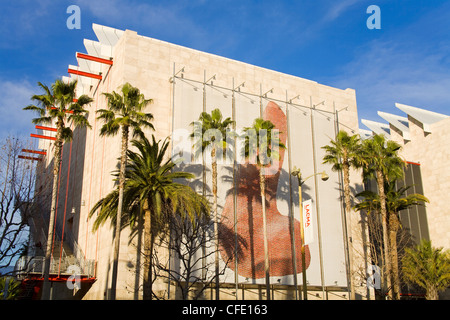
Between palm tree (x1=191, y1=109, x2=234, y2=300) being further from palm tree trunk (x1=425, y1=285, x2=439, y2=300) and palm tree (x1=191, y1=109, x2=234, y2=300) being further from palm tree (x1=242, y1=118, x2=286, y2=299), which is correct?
palm tree trunk (x1=425, y1=285, x2=439, y2=300)

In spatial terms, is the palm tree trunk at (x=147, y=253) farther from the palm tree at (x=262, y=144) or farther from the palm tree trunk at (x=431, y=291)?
the palm tree trunk at (x=431, y=291)

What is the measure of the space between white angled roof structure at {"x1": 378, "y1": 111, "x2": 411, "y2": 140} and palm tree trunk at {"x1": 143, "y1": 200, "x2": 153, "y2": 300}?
37481 millimetres

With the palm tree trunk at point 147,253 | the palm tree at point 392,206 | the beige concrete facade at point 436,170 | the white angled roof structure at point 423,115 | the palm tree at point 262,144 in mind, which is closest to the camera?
the palm tree trunk at point 147,253

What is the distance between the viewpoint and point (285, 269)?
38344mm

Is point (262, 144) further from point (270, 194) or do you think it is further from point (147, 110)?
point (147, 110)

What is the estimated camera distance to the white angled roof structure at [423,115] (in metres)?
53.9

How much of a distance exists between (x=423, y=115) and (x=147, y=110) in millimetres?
38324

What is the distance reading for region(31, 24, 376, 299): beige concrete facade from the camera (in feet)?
110

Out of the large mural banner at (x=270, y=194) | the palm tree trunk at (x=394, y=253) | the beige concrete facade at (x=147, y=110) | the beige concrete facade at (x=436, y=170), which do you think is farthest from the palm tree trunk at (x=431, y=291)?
the beige concrete facade at (x=436, y=170)

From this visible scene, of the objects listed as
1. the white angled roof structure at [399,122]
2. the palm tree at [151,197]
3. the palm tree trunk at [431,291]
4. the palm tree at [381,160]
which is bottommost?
the palm tree trunk at [431,291]

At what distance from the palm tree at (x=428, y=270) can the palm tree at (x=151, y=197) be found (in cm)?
2126

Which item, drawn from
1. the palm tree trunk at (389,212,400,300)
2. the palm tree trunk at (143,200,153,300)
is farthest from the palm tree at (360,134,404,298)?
the palm tree trunk at (143,200,153,300)

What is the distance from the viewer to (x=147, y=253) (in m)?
29.7

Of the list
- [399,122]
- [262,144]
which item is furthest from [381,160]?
[399,122]
